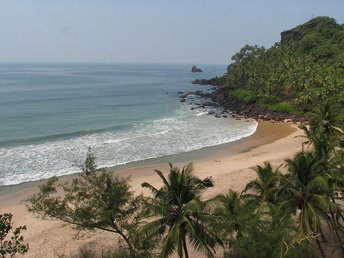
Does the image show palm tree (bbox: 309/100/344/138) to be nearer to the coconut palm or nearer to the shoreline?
the shoreline

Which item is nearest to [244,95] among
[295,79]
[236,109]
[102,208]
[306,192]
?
[236,109]

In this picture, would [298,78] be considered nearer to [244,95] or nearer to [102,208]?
[244,95]

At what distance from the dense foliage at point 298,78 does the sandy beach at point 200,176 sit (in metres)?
10.0

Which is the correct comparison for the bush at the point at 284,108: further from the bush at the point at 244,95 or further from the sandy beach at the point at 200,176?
the sandy beach at the point at 200,176

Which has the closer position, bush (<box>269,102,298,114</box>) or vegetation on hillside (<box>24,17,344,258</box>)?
Answer: vegetation on hillside (<box>24,17,344,258</box>)

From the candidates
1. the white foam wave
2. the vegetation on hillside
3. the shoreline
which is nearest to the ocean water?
the white foam wave

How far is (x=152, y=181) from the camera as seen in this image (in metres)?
26.8

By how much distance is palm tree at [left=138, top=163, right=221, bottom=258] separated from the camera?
35.3 ft

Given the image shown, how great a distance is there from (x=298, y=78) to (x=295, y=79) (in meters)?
0.97

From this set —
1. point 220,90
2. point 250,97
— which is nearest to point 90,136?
point 250,97

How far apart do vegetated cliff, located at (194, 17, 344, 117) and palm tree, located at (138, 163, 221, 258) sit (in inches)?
1720

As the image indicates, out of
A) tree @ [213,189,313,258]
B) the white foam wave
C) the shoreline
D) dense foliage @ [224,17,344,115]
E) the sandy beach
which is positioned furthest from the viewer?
dense foliage @ [224,17,344,115]

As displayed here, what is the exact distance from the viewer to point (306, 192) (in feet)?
40.3

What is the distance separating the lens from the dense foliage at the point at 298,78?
173 ft
